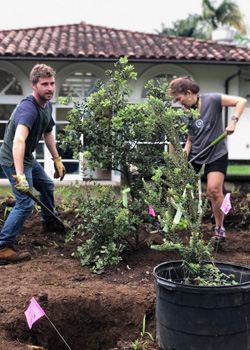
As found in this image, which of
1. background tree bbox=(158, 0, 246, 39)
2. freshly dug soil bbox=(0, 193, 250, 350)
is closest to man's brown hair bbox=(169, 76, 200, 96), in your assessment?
freshly dug soil bbox=(0, 193, 250, 350)

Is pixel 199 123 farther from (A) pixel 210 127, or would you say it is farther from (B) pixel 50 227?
(B) pixel 50 227

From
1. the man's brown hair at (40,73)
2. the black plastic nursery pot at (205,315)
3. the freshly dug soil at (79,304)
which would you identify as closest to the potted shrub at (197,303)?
the black plastic nursery pot at (205,315)

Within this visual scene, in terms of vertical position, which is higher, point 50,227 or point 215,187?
point 215,187

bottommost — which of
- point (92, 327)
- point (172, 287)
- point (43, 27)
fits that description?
point (92, 327)

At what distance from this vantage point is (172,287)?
97.2 inches

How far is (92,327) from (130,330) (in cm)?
33

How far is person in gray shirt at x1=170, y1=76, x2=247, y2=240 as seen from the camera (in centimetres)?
472

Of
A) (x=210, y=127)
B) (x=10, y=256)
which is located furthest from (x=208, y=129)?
(x=10, y=256)

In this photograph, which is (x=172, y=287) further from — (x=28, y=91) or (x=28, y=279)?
(x=28, y=91)

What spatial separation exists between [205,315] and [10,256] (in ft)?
7.96

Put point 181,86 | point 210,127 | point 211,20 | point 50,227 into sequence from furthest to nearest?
point 211,20
point 50,227
point 210,127
point 181,86

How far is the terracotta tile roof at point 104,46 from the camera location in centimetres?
1234

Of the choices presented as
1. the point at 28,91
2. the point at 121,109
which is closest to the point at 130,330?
the point at 121,109

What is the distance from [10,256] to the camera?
4316 mm
